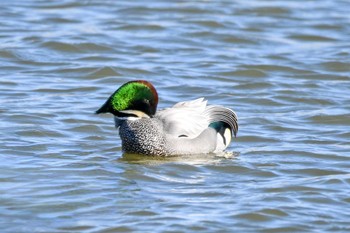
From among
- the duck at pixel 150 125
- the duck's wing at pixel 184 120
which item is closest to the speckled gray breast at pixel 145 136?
the duck at pixel 150 125

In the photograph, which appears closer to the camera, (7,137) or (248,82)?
(7,137)

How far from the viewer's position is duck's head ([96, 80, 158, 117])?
10.8 m

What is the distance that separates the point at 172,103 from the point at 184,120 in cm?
257

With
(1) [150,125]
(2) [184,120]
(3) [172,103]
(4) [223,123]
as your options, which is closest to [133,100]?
(1) [150,125]

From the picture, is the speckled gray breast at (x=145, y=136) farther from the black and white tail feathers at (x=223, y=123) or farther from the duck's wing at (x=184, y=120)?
the black and white tail feathers at (x=223, y=123)

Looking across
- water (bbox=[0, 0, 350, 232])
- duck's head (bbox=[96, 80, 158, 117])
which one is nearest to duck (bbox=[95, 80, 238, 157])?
duck's head (bbox=[96, 80, 158, 117])

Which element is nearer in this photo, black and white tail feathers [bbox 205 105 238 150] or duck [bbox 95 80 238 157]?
duck [bbox 95 80 238 157]

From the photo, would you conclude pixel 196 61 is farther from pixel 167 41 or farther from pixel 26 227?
pixel 26 227

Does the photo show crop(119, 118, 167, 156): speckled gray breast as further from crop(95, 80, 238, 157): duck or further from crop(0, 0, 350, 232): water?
crop(0, 0, 350, 232): water

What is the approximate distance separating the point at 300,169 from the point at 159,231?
252 centimetres

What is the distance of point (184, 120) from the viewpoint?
11.0m

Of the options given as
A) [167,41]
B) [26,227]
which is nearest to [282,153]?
[26,227]

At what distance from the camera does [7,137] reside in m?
11.5

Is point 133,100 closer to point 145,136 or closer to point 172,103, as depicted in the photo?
point 145,136
